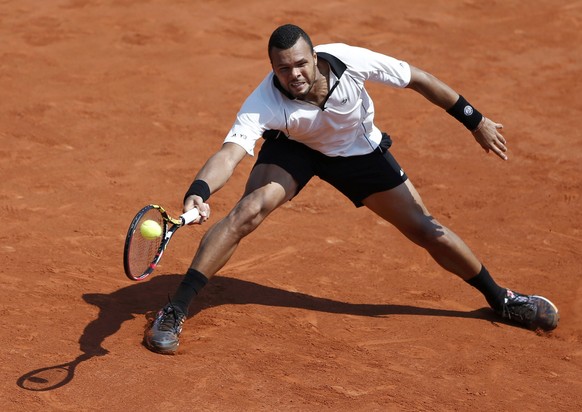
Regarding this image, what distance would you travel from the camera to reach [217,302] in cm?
670

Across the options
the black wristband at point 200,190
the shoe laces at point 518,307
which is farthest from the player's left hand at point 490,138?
the black wristband at point 200,190

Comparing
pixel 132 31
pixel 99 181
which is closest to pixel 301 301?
pixel 99 181

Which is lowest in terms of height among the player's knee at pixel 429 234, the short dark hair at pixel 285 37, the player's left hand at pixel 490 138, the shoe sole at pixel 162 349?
the shoe sole at pixel 162 349

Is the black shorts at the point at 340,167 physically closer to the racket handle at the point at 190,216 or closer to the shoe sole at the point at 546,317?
the racket handle at the point at 190,216

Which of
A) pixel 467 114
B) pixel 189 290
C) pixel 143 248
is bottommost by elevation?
pixel 189 290

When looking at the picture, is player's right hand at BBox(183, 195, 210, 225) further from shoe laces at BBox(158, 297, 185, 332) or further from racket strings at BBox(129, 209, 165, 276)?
shoe laces at BBox(158, 297, 185, 332)

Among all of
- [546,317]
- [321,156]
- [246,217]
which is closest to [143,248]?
[246,217]

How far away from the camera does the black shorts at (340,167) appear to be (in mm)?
6309

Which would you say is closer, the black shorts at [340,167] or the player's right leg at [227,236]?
the player's right leg at [227,236]

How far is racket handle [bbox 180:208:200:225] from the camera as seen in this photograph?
5.31 m

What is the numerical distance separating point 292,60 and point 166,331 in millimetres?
1717

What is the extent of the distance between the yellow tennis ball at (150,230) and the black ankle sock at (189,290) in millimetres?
756

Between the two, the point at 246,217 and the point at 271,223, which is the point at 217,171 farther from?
the point at 271,223

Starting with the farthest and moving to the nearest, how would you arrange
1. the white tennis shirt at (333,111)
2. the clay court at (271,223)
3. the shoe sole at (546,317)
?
the shoe sole at (546,317), the white tennis shirt at (333,111), the clay court at (271,223)
